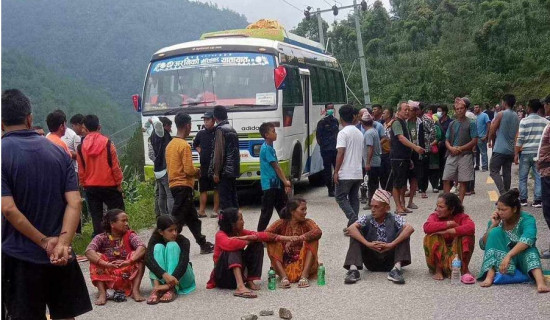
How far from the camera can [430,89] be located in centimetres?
4247

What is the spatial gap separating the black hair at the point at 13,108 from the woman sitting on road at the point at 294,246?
3.72 metres

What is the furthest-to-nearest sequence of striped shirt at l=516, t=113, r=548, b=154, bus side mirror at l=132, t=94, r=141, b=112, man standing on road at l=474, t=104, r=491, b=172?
Result: man standing on road at l=474, t=104, r=491, b=172
bus side mirror at l=132, t=94, r=141, b=112
striped shirt at l=516, t=113, r=548, b=154

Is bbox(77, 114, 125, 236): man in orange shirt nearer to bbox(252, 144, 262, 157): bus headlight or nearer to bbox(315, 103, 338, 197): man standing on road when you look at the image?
bbox(252, 144, 262, 157): bus headlight

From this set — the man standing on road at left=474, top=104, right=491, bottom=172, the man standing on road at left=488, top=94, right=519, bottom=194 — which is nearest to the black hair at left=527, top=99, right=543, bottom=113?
the man standing on road at left=488, top=94, right=519, bottom=194

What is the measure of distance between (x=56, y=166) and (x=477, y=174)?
50.6 ft

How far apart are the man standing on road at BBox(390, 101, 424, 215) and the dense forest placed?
24.0 metres

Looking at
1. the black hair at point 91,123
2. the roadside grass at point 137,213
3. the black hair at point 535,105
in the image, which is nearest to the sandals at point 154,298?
the black hair at point 91,123

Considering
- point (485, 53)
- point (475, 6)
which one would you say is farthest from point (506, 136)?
point (475, 6)

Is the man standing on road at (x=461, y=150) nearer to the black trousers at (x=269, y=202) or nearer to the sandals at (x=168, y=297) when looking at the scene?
the black trousers at (x=269, y=202)

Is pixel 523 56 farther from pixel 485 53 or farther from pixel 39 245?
pixel 39 245

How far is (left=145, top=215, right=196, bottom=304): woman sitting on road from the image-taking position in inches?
299

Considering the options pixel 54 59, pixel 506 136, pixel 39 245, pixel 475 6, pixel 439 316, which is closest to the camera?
pixel 39 245

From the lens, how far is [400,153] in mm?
12555

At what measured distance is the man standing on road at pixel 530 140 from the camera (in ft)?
38.3
